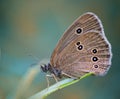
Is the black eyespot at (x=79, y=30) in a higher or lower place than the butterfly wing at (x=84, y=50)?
higher

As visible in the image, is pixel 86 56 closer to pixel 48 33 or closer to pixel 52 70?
pixel 52 70

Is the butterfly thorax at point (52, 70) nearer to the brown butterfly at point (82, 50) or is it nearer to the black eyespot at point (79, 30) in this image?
the brown butterfly at point (82, 50)

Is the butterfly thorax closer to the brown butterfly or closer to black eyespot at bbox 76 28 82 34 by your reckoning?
the brown butterfly

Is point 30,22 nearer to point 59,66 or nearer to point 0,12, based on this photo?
point 0,12

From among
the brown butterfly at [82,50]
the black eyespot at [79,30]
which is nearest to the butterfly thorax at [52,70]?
the brown butterfly at [82,50]

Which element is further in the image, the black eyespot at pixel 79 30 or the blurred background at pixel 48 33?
the blurred background at pixel 48 33

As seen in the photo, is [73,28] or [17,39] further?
[17,39]

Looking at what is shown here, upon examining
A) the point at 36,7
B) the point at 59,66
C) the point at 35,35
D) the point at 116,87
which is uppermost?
the point at 36,7

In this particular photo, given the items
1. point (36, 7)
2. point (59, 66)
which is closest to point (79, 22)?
point (59, 66)
